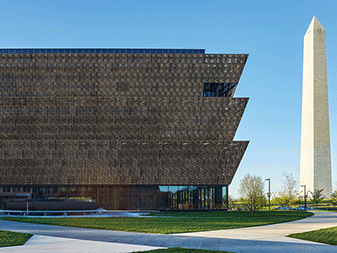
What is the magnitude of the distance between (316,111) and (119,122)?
5511 centimetres

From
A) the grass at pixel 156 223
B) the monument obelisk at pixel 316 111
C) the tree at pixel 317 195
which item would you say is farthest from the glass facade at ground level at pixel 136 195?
the monument obelisk at pixel 316 111

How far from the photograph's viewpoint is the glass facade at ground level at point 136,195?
200 ft

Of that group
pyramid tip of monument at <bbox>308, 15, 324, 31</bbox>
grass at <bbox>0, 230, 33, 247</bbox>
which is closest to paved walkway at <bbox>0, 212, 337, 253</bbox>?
grass at <bbox>0, 230, 33, 247</bbox>

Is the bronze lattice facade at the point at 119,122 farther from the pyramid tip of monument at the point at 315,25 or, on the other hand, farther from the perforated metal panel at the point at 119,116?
the pyramid tip of monument at the point at 315,25

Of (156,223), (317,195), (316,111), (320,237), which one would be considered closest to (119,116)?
(156,223)

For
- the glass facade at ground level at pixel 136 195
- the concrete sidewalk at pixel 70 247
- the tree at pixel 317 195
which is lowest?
the tree at pixel 317 195

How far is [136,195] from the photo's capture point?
61469 millimetres

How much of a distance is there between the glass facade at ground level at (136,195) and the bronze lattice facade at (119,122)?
0.15 m

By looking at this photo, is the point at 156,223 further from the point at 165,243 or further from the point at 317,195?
the point at 317,195

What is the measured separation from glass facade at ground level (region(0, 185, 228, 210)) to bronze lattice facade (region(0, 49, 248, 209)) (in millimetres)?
152

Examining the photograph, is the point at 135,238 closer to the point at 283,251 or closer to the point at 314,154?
the point at 283,251

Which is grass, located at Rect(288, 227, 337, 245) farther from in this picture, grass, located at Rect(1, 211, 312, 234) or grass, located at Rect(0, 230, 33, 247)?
grass, located at Rect(0, 230, 33, 247)

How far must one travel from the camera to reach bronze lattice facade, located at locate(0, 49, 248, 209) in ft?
197

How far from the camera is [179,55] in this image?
200ft
